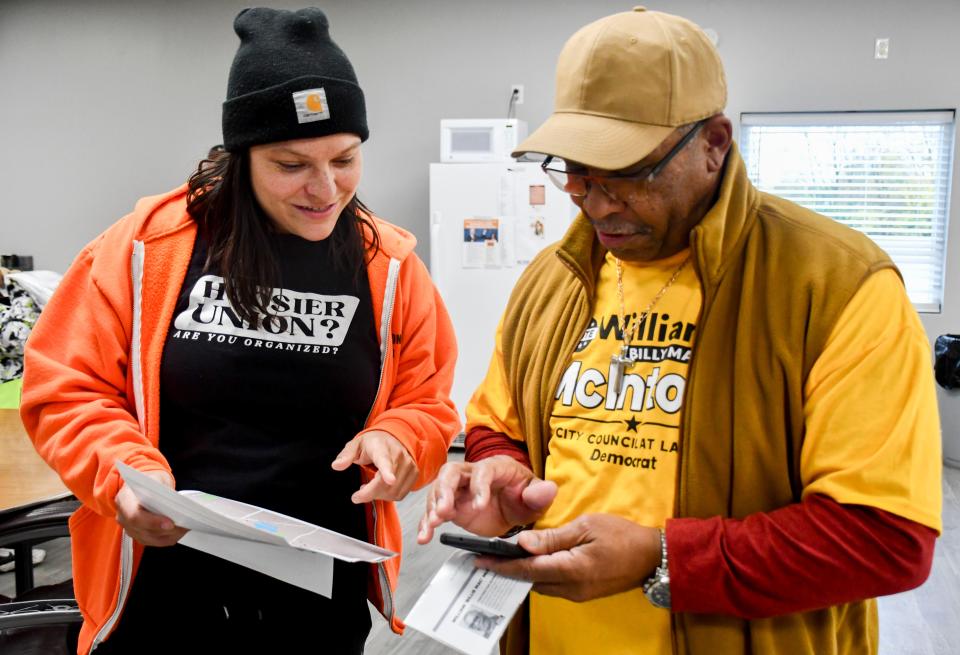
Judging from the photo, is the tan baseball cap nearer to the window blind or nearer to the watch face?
the watch face

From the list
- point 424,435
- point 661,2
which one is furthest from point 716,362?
point 661,2

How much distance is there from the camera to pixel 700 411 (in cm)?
99

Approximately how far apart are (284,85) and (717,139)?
657 millimetres

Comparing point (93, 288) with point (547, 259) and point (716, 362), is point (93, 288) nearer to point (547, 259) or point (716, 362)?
point (547, 259)

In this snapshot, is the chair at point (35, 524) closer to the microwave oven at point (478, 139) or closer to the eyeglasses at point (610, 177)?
the eyeglasses at point (610, 177)

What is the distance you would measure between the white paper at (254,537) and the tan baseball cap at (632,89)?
0.57 m

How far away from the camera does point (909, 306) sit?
0.92m

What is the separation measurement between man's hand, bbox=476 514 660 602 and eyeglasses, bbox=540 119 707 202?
407 millimetres

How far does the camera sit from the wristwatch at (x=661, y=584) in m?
0.94

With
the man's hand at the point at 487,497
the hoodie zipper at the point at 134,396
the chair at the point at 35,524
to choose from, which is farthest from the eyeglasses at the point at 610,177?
the chair at the point at 35,524

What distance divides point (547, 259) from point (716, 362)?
398mm

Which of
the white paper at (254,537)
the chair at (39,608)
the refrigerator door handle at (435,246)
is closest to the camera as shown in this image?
the white paper at (254,537)

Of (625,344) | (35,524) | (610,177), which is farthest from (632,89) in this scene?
(35,524)

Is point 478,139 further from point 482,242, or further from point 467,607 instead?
point 467,607
